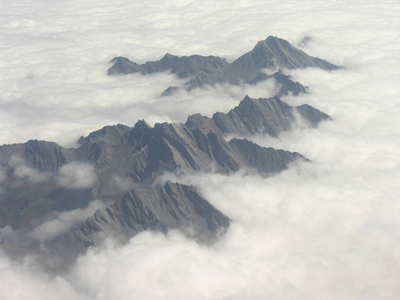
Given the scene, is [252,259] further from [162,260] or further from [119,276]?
[119,276]

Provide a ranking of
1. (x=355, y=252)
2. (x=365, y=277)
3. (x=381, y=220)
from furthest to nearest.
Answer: (x=381, y=220) → (x=355, y=252) → (x=365, y=277)

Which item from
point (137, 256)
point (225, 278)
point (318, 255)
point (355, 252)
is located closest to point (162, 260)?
point (137, 256)

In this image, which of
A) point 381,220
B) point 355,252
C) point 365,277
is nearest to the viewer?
point 365,277

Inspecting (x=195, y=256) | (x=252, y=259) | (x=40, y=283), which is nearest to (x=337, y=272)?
(x=252, y=259)

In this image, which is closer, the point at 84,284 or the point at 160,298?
the point at 160,298

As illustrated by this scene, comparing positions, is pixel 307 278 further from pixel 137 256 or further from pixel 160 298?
pixel 137 256

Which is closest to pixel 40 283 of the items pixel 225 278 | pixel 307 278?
pixel 225 278

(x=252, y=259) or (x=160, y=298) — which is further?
(x=252, y=259)

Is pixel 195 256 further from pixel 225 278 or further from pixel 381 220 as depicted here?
pixel 381 220
